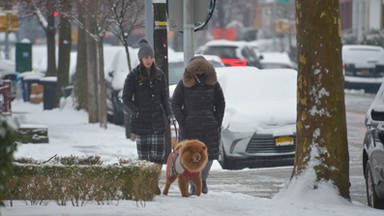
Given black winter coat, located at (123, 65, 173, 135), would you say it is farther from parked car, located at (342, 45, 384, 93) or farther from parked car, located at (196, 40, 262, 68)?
parked car, located at (196, 40, 262, 68)

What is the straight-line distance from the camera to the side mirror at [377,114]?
11.9m

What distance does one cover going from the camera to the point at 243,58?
47031 millimetres

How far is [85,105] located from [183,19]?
55.8 ft

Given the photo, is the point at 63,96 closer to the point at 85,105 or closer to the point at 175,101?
the point at 85,105

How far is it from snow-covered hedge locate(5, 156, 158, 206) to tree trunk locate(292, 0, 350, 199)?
183cm

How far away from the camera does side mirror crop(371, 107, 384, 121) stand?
11.9 m

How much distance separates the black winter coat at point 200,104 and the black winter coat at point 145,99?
1.28 feet

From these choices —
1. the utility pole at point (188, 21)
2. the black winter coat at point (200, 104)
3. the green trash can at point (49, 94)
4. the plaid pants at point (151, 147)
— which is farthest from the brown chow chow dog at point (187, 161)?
the green trash can at point (49, 94)

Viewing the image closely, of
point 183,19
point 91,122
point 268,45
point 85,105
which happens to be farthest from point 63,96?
point 268,45

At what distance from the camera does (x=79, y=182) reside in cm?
1080

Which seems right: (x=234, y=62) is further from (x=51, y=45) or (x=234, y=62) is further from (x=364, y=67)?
(x=51, y=45)

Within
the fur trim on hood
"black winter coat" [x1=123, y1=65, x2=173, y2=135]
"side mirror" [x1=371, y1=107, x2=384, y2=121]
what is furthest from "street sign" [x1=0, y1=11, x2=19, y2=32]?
"side mirror" [x1=371, y1=107, x2=384, y2=121]

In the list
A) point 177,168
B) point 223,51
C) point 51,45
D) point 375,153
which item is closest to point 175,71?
point 177,168

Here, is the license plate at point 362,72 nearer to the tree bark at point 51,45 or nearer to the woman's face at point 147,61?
the tree bark at point 51,45
